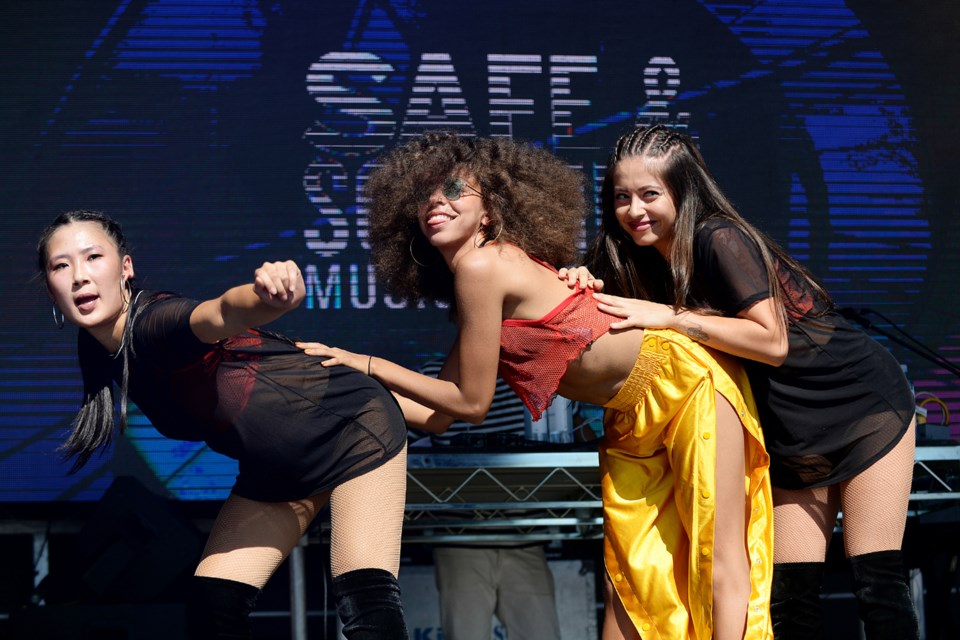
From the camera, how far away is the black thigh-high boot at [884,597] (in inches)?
90.9

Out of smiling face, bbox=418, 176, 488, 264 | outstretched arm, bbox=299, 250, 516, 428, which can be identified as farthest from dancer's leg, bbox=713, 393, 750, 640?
smiling face, bbox=418, 176, 488, 264

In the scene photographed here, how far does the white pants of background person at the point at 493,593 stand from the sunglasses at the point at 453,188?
5.40 ft

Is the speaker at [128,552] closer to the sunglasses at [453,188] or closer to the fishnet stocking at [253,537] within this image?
the fishnet stocking at [253,537]

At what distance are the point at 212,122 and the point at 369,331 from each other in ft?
3.84

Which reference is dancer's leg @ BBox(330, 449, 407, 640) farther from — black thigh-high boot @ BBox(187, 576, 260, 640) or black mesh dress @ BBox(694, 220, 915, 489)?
black mesh dress @ BBox(694, 220, 915, 489)

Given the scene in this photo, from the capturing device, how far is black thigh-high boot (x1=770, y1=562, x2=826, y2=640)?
244 centimetres

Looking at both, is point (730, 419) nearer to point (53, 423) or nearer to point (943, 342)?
point (943, 342)

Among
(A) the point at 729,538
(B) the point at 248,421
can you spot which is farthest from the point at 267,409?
(A) the point at 729,538

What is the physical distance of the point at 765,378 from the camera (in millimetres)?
2422

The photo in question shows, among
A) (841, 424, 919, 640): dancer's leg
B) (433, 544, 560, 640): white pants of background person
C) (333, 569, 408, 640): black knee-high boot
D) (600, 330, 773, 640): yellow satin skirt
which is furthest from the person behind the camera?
(433, 544, 560, 640): white pants of background person

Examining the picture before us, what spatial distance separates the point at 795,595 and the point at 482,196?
4.14 ft

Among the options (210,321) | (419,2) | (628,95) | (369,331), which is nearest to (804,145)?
(628,95)

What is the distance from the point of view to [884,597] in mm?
2328

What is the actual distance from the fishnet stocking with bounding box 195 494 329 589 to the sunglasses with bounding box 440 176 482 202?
2.60 ft
